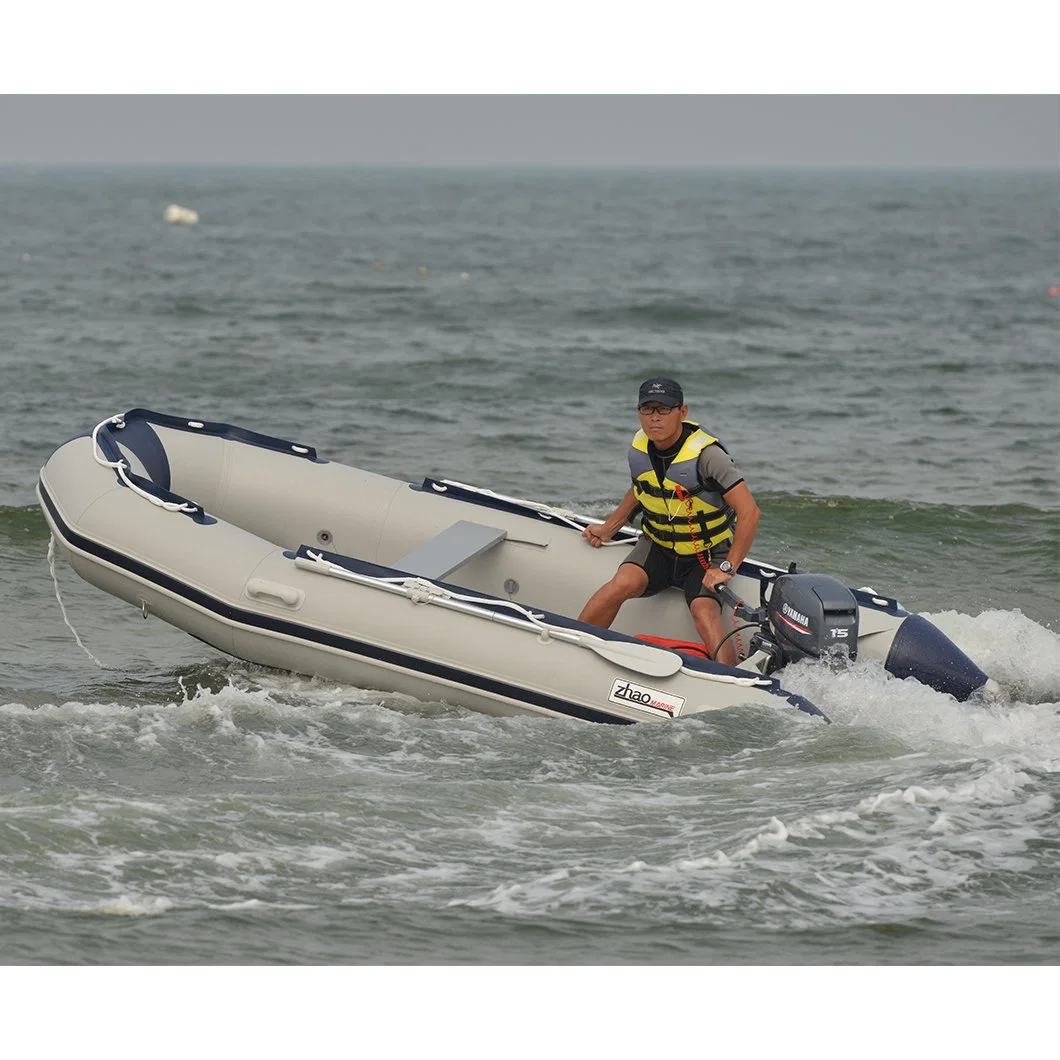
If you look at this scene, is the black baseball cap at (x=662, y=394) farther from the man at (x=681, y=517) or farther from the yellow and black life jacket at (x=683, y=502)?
the yellow and black life jacket at (x=683, y=502)

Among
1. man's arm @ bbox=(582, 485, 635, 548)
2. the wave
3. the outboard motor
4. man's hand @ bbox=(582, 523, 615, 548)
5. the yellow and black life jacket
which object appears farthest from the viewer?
the wave

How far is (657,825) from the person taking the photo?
16.5ft

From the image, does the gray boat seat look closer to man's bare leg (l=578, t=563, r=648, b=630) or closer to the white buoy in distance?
man's bare leg (l=578, t=563, r=648, b=630)

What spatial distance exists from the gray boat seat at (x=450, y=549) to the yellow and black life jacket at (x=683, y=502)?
76cm

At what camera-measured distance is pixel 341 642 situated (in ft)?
19.9

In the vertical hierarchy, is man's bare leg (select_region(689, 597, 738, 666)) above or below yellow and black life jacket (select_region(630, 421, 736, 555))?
below

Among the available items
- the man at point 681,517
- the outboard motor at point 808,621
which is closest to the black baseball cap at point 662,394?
the man at point 681,517

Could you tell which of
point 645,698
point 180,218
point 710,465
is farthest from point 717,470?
point 180,218

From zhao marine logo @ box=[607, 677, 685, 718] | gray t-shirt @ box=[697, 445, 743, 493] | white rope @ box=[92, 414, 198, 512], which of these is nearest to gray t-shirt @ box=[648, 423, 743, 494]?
gray t-shirt @ box=[697, 445, 743, 493]

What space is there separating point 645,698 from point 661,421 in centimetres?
100

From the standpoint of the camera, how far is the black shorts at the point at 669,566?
20.5 feet

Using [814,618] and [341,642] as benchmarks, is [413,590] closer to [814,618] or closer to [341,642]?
[341,642]

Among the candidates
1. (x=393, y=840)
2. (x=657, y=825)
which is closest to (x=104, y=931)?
(x=393, y=840)

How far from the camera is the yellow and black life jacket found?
239 inches
